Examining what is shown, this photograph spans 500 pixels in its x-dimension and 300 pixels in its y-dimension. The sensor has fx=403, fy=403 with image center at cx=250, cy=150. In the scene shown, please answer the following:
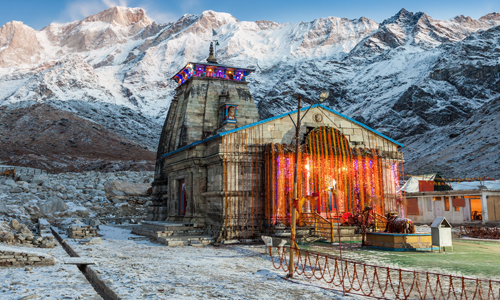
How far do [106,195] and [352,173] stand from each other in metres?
25.3

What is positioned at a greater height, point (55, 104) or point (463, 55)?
point (463, 55)

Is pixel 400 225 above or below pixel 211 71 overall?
below

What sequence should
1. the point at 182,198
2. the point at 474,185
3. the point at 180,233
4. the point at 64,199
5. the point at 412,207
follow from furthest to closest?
the point at 64,199
the point at 412,207
the point at 474,185
the point at 182,198
the point at 180,233

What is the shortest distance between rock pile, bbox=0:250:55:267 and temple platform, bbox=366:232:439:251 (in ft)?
38.0

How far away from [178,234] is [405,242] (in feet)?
33.3

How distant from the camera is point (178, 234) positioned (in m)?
19.2

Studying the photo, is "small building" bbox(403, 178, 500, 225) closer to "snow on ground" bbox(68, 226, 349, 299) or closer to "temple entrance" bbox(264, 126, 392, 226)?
"temple entrance" bbox(264, 126, 392, 226)

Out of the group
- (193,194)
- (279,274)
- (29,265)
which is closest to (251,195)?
(193,194)

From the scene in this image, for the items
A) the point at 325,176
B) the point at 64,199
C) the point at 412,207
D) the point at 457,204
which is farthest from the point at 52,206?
the point at 457,204

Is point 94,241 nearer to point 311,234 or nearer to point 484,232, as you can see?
point 311,234

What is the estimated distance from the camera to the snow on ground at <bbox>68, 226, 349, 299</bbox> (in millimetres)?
8789

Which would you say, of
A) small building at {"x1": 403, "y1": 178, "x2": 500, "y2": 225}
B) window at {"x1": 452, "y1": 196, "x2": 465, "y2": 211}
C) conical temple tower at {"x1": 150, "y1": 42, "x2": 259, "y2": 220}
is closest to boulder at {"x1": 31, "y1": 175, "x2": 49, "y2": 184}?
conical temple tower at {"x1": 150, "y1": 42, "x2": 259, "y2": 220}

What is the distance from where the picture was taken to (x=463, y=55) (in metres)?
134

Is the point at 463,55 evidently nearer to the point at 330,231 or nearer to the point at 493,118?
the point at 493,118
